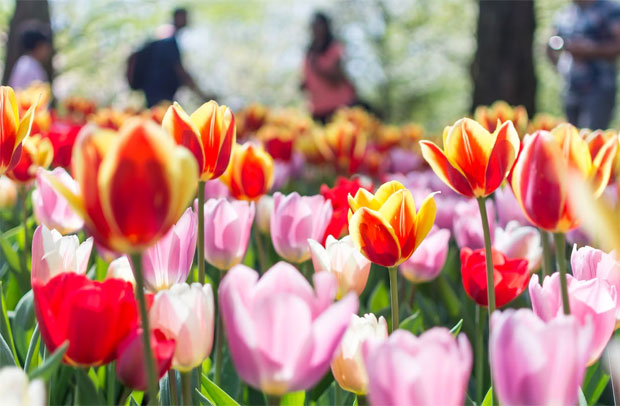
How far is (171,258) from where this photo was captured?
102 cm

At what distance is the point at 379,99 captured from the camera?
88.3ft

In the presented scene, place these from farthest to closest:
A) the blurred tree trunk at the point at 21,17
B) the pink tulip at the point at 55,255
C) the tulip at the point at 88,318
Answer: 1. the blurred tree trunk at the point at 21,17
2. the pink tulip at the point at 55,255
3. the tulip at the point at 88,318

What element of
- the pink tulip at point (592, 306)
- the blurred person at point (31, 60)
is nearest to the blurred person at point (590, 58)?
the blurred person at point (31, 60)

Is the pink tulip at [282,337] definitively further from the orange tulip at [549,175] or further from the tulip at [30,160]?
the tulip at [30,160]

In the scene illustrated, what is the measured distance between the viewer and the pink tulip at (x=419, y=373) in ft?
1.81

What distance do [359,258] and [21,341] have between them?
69cm

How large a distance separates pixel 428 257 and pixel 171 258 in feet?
1.89

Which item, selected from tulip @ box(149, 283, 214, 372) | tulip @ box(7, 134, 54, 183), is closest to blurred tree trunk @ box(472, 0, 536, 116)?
tulip @ box(7, 134, 54, 183)

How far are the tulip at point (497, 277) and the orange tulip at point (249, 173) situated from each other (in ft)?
1.71

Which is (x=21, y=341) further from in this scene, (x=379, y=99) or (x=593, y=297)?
(x=379, y=99)

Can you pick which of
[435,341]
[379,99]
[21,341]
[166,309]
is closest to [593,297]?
[435,341]

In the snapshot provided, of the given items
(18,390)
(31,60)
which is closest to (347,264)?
(18,390)

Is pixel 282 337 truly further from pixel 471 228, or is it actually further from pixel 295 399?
pixel 471 228

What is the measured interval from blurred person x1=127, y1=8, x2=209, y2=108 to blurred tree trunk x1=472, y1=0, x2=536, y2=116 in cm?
282
